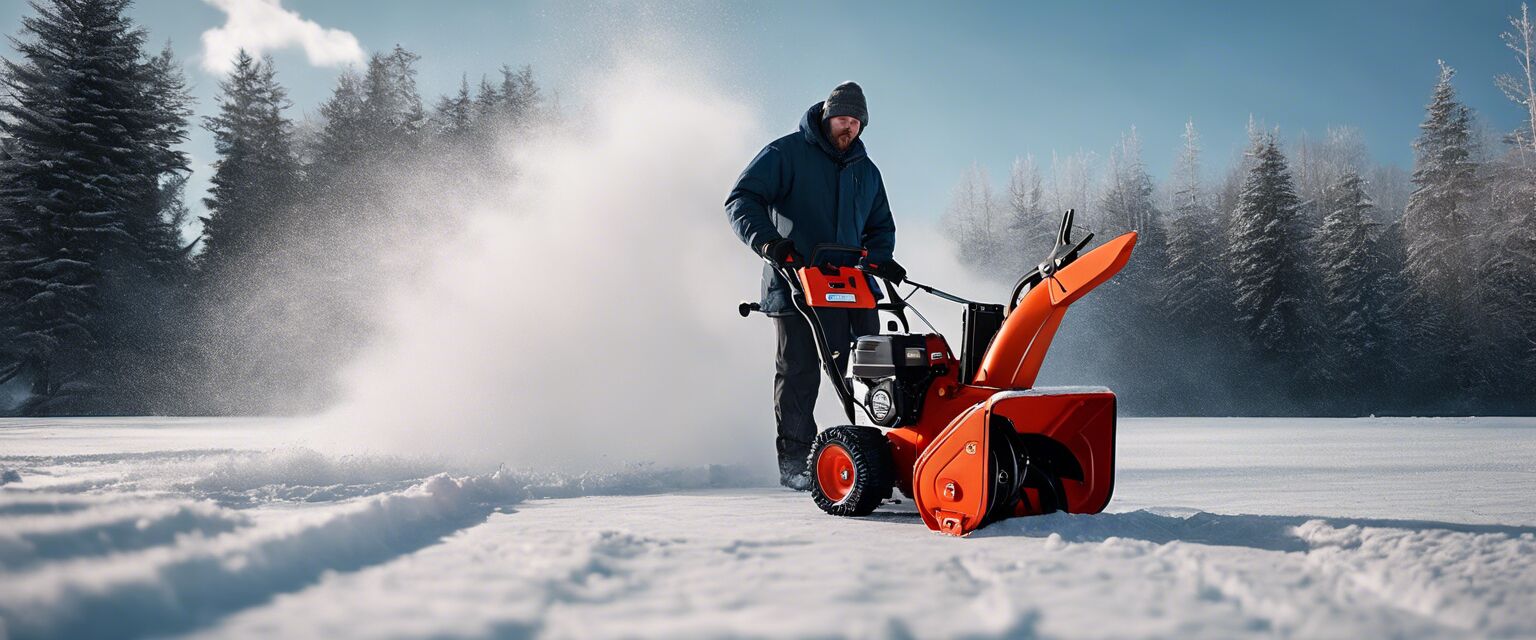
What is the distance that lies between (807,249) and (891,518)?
1.67 m

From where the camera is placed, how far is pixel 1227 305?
32.6 metres

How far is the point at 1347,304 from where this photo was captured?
29969 mm

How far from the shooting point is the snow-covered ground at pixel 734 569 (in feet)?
4.47

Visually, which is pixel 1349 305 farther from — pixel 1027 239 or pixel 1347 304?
pixel 1027 239

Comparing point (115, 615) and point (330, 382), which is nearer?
point (115, 615)

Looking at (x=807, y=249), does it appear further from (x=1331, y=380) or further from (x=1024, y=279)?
(x=1331, y=380)

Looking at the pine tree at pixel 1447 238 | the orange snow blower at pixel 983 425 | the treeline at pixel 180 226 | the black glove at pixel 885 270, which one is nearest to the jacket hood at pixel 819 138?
the black glove at pixel 885 270

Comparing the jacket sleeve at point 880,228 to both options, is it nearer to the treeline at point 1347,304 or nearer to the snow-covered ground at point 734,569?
the snow-covered ground at point 734,569

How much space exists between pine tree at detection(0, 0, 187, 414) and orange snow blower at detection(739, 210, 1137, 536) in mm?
22660

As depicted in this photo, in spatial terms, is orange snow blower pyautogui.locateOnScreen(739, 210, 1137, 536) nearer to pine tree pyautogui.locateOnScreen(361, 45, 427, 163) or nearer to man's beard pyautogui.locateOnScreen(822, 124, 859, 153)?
man's beard pyautogui.locateOnScreen(822, 124, 859, 153)

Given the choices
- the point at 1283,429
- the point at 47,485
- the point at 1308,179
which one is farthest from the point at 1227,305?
the point at 47,485

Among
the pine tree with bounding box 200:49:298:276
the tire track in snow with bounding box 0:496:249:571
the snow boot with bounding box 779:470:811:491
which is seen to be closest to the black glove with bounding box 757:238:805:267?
the snow boot with bounding box 779:470:811:491

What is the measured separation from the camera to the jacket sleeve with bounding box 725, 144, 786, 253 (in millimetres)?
3877

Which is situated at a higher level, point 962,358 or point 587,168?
point 587,168
